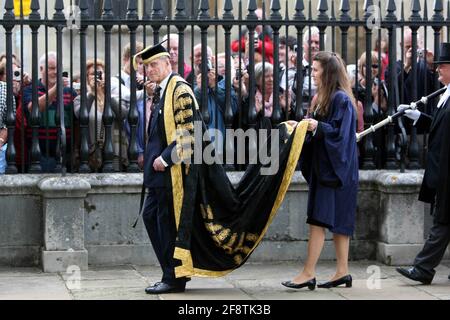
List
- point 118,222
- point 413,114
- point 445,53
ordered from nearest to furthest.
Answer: point 445,53, point 413,114, point 118,222

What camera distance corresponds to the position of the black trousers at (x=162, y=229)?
8.48 meters

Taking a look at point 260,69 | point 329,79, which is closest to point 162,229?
point 329,79

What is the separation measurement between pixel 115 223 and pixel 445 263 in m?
3.11

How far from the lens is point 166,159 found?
27.6 ft

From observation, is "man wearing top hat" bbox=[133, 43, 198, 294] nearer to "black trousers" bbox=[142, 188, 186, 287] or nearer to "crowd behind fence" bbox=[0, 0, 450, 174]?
"black trousers" bbox=[142, 188, 186, 287]

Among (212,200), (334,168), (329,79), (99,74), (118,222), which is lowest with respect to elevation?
(118,222)

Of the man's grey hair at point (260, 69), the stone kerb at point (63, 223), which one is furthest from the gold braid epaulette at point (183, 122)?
the man's grey hair at point (260, 69)

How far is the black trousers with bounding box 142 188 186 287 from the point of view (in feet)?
27.8

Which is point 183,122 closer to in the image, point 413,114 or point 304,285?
point 304,285

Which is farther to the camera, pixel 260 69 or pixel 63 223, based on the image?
pixel 260 69

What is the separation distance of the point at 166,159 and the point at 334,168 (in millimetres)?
1326

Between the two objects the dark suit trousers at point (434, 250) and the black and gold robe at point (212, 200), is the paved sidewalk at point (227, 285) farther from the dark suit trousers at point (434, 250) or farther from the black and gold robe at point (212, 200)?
the black and gold robe at point (212, 200)

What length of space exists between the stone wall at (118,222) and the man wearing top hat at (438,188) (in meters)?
0.80
